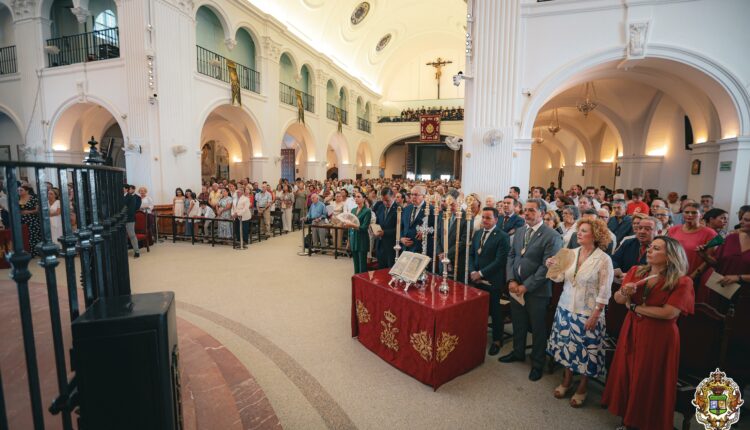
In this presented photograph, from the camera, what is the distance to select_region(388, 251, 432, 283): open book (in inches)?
138

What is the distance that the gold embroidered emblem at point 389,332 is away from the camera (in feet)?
11.6

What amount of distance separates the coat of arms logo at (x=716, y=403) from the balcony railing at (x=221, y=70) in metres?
14.1

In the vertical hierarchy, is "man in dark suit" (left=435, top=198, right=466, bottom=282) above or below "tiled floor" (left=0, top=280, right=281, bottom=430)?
above

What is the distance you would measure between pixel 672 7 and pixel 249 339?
10.3m

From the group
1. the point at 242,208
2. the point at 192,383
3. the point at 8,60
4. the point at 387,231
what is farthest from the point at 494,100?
the point at 8,60

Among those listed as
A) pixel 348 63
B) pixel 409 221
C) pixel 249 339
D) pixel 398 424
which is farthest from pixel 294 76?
pixel 398 424

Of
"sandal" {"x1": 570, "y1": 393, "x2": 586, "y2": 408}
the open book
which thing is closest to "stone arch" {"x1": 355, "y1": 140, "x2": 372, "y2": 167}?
the open book

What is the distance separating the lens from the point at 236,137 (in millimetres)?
17422

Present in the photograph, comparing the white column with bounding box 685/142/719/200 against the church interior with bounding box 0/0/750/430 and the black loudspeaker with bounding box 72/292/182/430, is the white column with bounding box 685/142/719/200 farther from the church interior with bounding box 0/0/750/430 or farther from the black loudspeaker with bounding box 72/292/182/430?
the black loudspeaker with bounding box 72/292/182/430

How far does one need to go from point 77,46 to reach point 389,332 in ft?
51.4

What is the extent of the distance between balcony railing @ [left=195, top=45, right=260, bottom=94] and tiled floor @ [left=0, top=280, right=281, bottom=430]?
1133cm

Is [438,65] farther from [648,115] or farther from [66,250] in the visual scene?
[66,250]

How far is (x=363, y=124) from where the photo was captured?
89.7ft

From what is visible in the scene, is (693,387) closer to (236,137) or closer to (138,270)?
(138,270)
